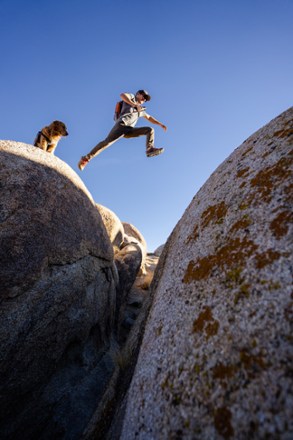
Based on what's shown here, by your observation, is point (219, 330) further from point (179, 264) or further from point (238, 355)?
point (179, 264)

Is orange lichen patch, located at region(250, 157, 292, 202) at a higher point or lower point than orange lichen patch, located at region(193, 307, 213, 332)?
higher

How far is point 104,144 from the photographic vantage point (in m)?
10.1

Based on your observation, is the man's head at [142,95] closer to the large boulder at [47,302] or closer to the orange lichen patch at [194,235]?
the large boulder at [47,302]

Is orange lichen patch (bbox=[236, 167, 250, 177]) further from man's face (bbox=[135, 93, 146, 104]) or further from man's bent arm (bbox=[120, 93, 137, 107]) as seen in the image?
man's face (bbox=[135, 93, 146, 104])

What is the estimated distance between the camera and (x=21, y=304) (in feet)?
12.4

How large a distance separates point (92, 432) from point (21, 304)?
7.47 feet

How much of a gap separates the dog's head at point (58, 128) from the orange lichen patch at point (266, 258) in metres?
9.88

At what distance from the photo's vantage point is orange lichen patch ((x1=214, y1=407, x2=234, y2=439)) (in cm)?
173

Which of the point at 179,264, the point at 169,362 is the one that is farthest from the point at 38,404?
the point at 179,264

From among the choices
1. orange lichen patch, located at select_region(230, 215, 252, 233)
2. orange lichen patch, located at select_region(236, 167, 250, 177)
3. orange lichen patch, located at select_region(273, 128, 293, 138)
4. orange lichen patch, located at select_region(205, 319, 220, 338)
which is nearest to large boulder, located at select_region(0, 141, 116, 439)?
orange lichen patch, located at select_region(205, 319, 220, 338)

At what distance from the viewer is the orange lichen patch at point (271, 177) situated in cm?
280

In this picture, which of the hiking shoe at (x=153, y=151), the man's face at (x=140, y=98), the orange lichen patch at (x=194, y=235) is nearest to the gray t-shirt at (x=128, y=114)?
the man's face at (x=140, y=98)

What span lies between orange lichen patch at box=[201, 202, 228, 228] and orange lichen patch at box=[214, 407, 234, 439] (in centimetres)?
204

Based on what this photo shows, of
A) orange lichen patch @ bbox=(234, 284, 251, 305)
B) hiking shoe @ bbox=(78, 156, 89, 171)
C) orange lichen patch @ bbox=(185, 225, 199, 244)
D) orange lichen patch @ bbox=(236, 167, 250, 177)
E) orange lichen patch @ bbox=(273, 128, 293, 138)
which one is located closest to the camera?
orange lichen patch @ bbox=(234, 284, 251, 305)
